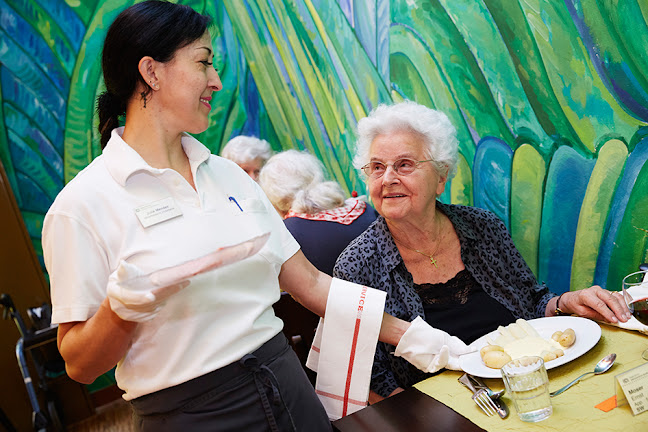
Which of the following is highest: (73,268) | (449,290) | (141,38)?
(141,38)

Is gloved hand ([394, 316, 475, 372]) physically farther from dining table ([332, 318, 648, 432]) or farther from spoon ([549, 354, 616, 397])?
spoon ([549, 354, 616, 397])

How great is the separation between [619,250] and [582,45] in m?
0.64

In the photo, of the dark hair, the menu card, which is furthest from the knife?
the dark hair

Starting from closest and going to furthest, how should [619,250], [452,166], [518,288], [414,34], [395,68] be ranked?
[619,250], [518,288], [452,166], [414,34], [395,68]

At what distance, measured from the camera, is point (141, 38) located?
121 centimetres

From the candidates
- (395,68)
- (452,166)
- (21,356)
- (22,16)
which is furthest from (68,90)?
(452,166)

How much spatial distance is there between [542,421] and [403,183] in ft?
3.11

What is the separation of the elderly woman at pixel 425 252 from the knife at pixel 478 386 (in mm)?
416

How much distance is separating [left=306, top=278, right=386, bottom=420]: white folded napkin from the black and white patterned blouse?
11.9 inches

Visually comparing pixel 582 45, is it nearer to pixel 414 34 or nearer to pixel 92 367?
pixel 414 34

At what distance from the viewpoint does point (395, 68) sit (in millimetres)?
2580

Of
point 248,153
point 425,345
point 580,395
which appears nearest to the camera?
point 580,395

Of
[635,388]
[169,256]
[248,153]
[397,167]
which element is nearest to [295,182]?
[248,153]

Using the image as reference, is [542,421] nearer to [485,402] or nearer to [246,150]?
[485,402]
